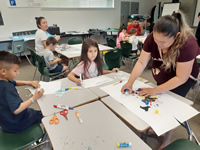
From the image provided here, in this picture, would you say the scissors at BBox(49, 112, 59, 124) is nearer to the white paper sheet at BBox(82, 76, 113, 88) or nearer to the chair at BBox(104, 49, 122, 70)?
the white paper sheet at BBox(82, 76, 113, 88)

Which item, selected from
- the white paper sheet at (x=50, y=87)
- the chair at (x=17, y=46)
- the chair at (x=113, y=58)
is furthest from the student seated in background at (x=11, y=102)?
the chair at (x=17, y=46)

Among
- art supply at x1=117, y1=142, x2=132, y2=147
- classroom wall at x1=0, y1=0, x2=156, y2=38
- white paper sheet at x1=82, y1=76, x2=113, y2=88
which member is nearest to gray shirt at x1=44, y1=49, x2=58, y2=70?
white paper sheet at x1=82, y1=76, x2=113, y2=88

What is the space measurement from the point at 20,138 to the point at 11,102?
33 centimetres

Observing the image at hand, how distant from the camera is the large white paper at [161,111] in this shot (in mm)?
904

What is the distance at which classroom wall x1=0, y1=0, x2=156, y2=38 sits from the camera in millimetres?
4590

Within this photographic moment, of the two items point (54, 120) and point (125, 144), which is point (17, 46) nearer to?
point (54, 120)

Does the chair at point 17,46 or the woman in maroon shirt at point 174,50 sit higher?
the woman in maroon shirt at point 174,50

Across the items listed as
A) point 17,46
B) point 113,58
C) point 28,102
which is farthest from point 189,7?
point 28,102

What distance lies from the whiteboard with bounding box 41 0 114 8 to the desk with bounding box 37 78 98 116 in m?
4.74

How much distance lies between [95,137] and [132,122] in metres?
0.26

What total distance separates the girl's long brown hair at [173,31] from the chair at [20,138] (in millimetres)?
1183

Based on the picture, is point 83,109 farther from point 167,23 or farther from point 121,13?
point 121,13

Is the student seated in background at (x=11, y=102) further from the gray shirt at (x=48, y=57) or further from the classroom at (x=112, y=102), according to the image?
the gray shirt at (x=48, y=57)

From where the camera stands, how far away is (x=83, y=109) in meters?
1.07
